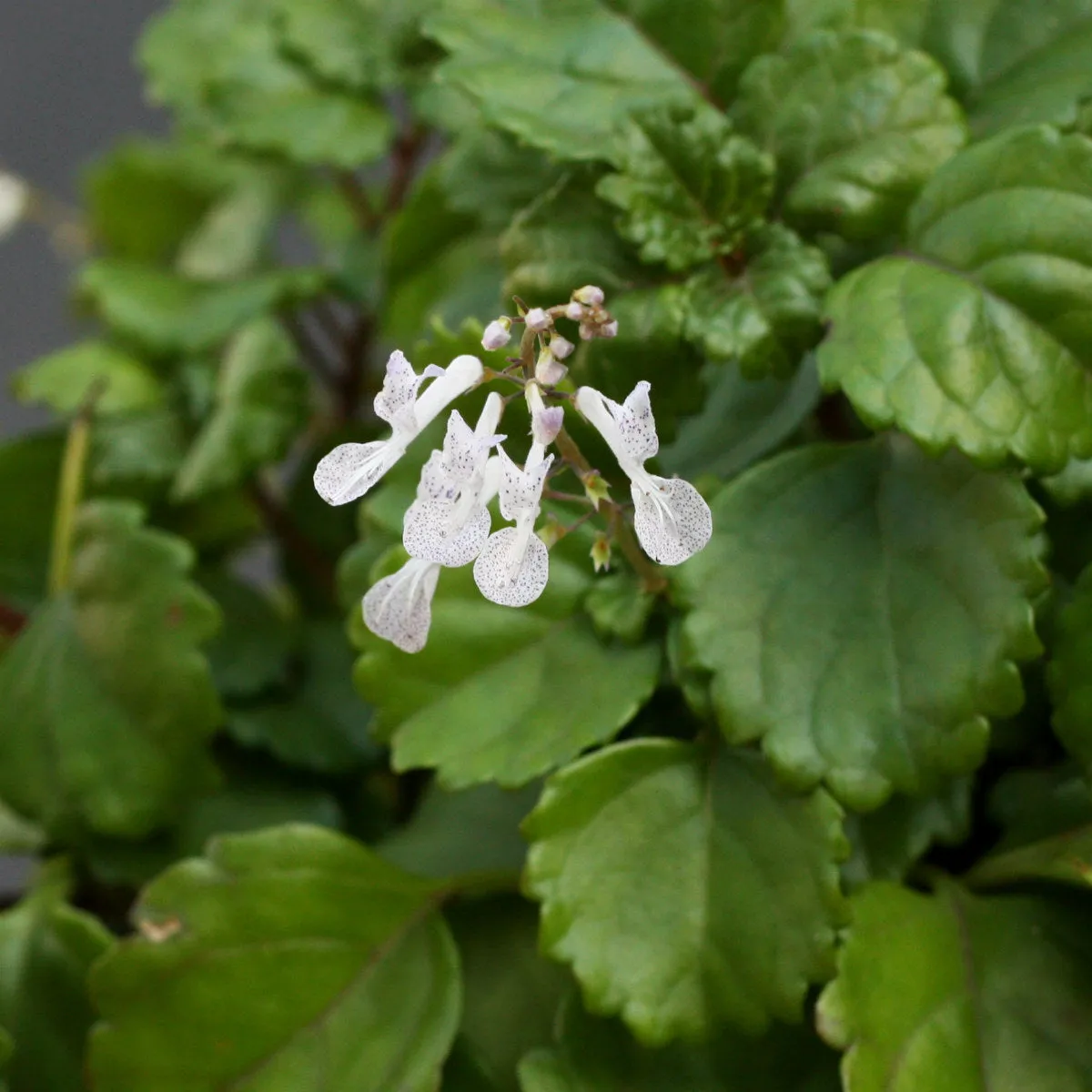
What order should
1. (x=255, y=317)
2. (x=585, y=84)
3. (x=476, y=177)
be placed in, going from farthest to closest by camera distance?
(x=255, y=317), (x=476, y=177), (x=585, y=84)

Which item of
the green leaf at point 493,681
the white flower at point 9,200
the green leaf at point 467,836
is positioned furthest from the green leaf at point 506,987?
the white flower at point 9,200

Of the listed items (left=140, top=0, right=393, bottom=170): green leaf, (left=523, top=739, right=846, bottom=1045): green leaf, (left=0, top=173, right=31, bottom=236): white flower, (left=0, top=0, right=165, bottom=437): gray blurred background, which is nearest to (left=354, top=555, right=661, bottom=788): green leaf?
(left=523, top=739, right=846, bottom=1045): green leaf

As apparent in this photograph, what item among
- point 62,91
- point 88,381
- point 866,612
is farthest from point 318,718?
point 62,91

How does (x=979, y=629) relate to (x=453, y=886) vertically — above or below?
above

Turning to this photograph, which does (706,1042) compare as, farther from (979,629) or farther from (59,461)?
(59,461)

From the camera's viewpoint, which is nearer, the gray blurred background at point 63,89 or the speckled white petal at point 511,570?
the speckled white petal at point 511,570

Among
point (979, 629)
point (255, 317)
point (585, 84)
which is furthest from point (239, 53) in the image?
point (979, 629)

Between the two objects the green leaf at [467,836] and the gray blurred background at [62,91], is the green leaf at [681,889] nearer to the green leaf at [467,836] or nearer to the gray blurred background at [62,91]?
the green leaf at [467,836]
